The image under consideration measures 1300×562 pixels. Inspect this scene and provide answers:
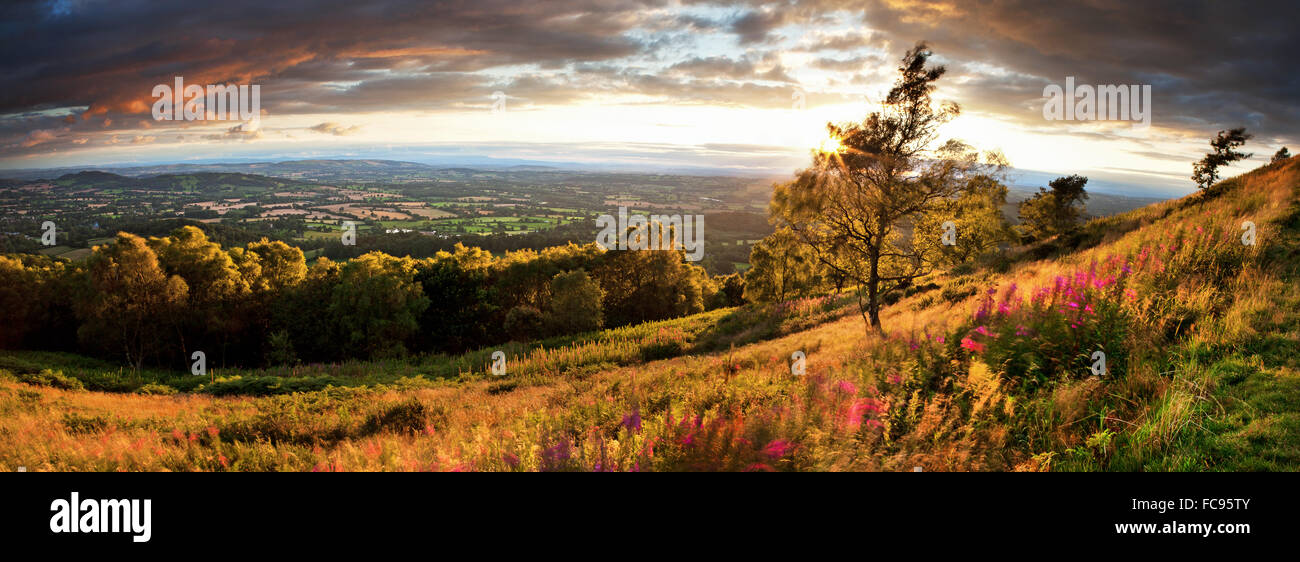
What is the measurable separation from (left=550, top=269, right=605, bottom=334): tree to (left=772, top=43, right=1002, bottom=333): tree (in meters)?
20.9

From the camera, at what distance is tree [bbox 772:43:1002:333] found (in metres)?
13.5

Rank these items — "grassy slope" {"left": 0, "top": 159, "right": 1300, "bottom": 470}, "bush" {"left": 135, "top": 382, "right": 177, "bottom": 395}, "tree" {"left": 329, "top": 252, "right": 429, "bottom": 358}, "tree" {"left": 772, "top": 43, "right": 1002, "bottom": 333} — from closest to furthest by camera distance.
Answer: "grassy slope" {"left": 0, "top": 159, "right": 1300, "bottom": 470} < "tree" {"left": 772, "top": 43, "right": 1002, "bottom": 333} < "bush" {"left": 135, "top": 382, "right": 177, "bottom": 395} < "tree" {"left": 329, "top": 252, "right": 429, "bottom": 358}

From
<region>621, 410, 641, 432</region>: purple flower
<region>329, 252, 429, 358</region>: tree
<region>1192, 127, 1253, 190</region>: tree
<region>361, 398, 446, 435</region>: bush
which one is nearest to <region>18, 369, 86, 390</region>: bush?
<region>329, 252, 429, 358</region>: tree

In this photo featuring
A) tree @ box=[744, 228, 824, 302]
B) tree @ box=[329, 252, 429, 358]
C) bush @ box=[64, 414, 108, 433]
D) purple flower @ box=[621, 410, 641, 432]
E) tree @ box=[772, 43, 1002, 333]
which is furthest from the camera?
tree @ box=[744, 228, 824, 302]

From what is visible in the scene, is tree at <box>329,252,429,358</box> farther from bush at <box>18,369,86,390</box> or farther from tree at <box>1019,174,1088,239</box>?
tree at <box>1019,174,1088,239</box>

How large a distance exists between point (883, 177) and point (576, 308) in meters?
24.0

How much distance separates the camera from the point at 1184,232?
1003 cm

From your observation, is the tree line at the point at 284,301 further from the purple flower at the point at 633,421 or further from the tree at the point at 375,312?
the purple flower at the point at 633,421

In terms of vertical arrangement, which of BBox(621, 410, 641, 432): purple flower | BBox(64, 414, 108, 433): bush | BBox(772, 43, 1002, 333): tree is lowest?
BBox(64, 414, 108, 433): bush

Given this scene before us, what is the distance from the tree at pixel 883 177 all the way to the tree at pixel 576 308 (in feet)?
68.6

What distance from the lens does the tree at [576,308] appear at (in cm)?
3397

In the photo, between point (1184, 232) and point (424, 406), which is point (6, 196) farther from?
point (1184, 232)
